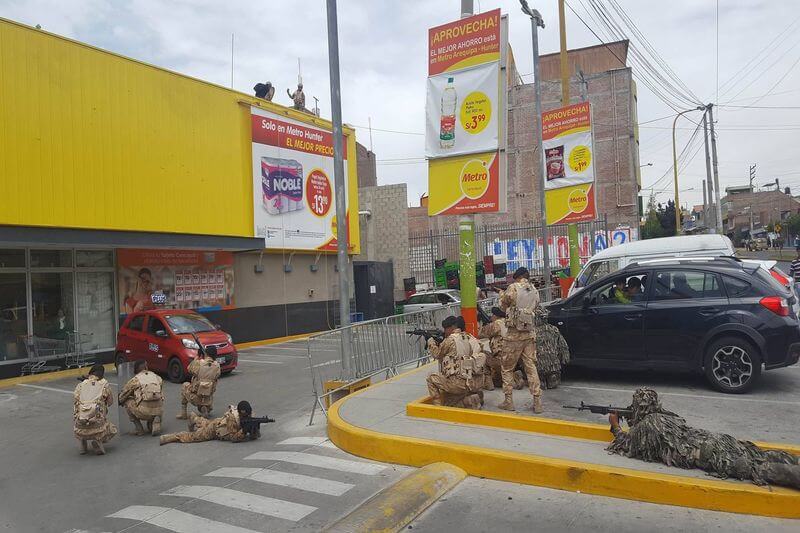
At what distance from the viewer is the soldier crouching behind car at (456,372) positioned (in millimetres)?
7262

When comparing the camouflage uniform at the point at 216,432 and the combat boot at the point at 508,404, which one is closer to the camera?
the combat boot at the point at 508,404

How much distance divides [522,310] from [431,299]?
15.2 meters

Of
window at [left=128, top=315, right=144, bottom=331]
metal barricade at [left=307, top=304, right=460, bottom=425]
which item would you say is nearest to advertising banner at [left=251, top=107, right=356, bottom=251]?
window at [left=128, top=315, right=144, bottom=331]

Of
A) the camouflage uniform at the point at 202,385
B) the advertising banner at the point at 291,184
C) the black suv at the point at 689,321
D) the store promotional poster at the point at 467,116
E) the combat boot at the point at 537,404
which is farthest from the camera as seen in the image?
the advertising banner at the point at 291,184

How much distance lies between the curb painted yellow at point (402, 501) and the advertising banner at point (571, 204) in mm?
11931

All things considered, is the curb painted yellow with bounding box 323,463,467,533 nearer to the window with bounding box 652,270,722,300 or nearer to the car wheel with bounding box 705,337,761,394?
the car wheel with bounding box 705,337,761,394

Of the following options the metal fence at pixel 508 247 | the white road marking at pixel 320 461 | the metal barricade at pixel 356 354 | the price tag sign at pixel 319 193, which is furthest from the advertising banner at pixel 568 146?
the white road marking at pixel 320 461

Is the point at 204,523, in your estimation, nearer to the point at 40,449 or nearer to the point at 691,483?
the point at 691,483

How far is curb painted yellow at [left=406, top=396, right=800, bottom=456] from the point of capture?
607 cm

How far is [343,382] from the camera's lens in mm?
9375

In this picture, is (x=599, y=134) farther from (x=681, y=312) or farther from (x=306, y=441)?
(x=306, y=441)

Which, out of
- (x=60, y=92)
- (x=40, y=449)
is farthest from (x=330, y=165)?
(x=40, y=449)

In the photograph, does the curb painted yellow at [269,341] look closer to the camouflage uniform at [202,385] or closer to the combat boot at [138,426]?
the camouflage uniform at [202,385]

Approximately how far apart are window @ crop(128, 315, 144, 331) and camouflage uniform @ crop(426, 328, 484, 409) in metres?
9.31
